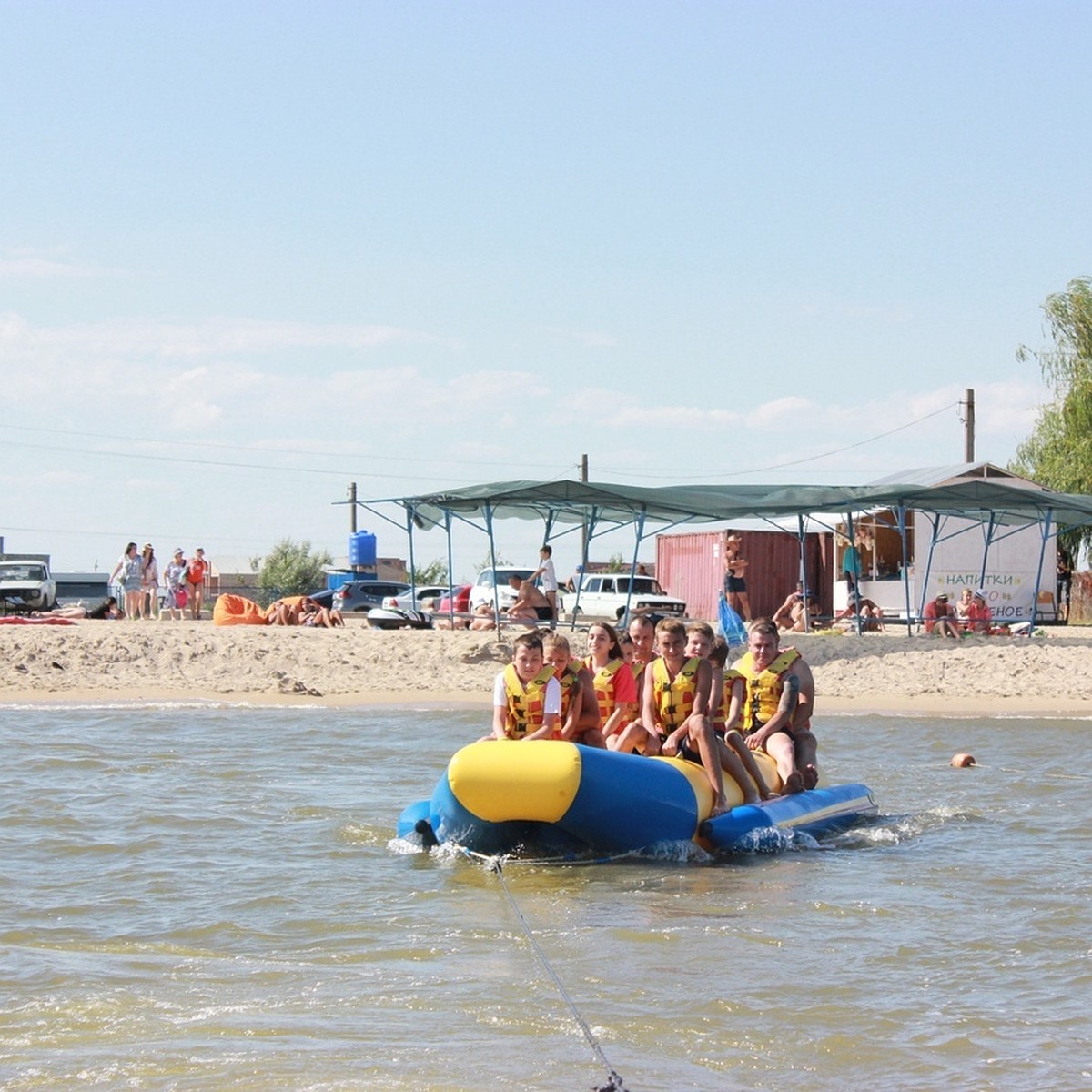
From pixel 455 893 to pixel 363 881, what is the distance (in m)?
0.63

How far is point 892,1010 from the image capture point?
18.7 ft

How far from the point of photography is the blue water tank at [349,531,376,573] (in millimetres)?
36812

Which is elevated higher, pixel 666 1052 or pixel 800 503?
pixel 800 503

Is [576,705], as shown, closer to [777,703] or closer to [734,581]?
[777,703]

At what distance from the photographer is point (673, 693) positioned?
28.5 feet

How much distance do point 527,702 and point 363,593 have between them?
2494 cm

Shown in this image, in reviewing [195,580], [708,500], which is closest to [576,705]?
[708,500]

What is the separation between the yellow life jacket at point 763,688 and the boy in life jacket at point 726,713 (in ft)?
0.89

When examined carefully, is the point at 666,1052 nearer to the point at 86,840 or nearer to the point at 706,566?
the point at 86,840

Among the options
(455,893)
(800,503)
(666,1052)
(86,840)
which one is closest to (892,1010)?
(666,1052)

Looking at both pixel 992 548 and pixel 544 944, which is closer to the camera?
pixel 544 944

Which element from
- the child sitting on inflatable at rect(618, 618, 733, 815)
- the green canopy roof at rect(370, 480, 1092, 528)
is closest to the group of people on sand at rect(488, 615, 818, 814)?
the child sitting on inflatable at rect(618, 618, 733, 815)

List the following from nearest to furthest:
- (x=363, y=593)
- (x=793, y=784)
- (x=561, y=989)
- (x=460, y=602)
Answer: (x=561, y=989) < (x=793, y=784) < (x=460, y=602) < (x=363, y=593)

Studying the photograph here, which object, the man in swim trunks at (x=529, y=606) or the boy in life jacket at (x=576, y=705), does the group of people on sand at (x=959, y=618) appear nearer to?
the man in swim trunks at (x=529, y=606)
